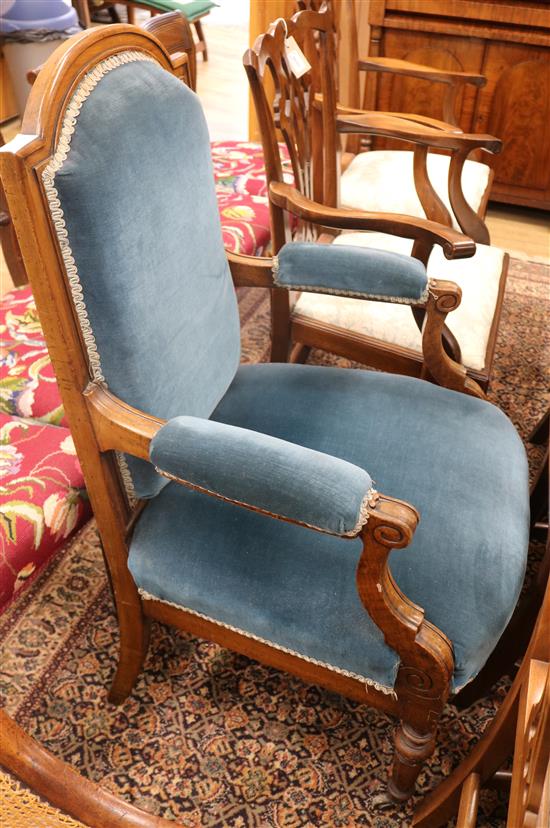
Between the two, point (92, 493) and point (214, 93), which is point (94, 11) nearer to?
point (214, 93)

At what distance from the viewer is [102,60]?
0.84 meters

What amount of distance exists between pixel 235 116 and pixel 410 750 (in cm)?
361

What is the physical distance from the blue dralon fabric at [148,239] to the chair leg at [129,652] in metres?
0.24

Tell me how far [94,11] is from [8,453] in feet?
16.9

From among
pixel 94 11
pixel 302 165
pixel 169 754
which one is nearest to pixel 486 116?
pixel 302 165

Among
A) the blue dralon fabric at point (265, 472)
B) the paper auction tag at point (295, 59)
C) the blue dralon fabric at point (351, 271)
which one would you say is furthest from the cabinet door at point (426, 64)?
the blue dralon fabric at point (265, 472)

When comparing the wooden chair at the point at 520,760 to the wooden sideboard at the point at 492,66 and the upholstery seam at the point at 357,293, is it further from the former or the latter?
the wooden sideboard at the point at 492,66

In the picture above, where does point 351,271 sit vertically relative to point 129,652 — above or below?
above

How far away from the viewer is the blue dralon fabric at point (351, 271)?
117 centimetres

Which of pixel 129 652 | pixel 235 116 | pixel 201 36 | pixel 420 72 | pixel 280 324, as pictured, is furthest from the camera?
pixel 201 36

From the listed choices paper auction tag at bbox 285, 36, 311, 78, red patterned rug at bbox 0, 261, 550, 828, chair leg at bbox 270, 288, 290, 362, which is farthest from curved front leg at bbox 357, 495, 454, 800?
paper auction tag at bbox 285, 36, 311, 78

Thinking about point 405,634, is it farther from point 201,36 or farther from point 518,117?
point 201,36

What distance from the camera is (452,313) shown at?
57.6 inches

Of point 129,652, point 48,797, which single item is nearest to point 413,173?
point 129,652
